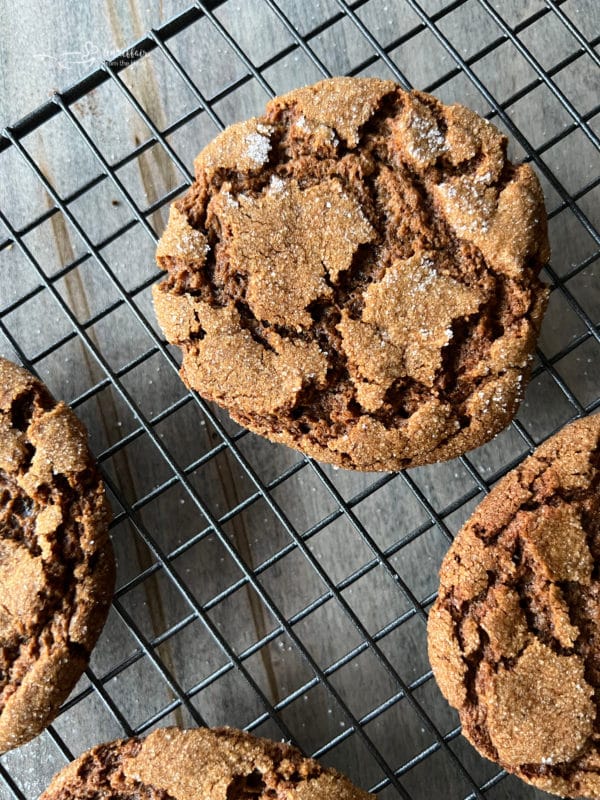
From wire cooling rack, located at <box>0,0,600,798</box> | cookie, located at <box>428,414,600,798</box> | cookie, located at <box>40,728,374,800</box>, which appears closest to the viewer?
cookie, located at <box>428,414,600,798</box>

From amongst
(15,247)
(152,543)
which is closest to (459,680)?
(152,543)

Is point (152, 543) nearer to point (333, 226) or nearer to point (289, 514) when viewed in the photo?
point (289, 514)

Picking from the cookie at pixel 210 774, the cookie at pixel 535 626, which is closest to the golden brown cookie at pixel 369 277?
the cookie at pixel 535 626

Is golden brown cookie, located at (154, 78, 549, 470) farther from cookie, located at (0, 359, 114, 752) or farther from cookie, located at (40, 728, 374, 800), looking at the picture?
cookie, located at (40, 728, 374, 800)

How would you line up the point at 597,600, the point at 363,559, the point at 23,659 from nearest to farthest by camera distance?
1. the point at 597,600
2. the point at 23,659
3. the point at 363,559

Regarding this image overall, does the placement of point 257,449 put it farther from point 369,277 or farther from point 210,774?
point 210,774

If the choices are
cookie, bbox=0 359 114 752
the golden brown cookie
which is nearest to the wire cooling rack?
cookie, bbox=0 359 114 752
